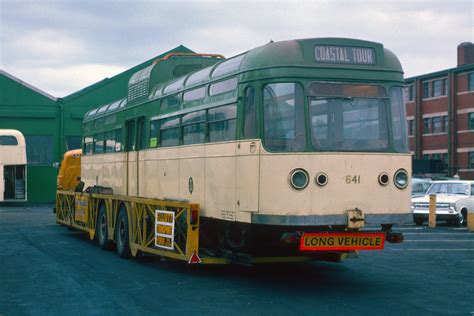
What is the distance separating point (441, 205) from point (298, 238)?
1861 cm

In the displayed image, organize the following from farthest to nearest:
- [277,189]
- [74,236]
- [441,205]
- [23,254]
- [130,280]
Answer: [441,205]
[74,236]
[23,254]
[130,280]
[277,189]

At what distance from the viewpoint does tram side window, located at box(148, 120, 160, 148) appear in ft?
48.7

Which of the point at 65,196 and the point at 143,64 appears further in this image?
the point at 143,64

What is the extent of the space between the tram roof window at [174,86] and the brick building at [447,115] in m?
43.2

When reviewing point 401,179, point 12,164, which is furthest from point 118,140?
point 12,164

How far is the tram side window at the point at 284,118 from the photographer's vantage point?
10.6 m

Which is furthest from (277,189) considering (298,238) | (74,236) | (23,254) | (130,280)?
(74,236)

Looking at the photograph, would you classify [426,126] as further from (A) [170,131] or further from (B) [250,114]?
(B) [250,114]

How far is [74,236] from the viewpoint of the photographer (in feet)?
69.7

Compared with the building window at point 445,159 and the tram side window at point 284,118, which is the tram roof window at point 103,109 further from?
the building window at point 445,159

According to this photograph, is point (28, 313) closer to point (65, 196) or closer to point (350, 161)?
point (350, 161)

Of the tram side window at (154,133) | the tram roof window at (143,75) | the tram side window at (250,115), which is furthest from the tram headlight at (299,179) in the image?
the tram roof window at (143,75)

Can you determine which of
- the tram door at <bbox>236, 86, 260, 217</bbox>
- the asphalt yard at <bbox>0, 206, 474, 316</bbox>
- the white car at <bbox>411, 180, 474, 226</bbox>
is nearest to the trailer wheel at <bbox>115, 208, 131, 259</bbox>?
the asphalt yard at <bbox>0, 206, 474, 316</bbox>

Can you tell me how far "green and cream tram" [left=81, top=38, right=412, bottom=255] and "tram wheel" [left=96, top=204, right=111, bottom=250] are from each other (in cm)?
550
